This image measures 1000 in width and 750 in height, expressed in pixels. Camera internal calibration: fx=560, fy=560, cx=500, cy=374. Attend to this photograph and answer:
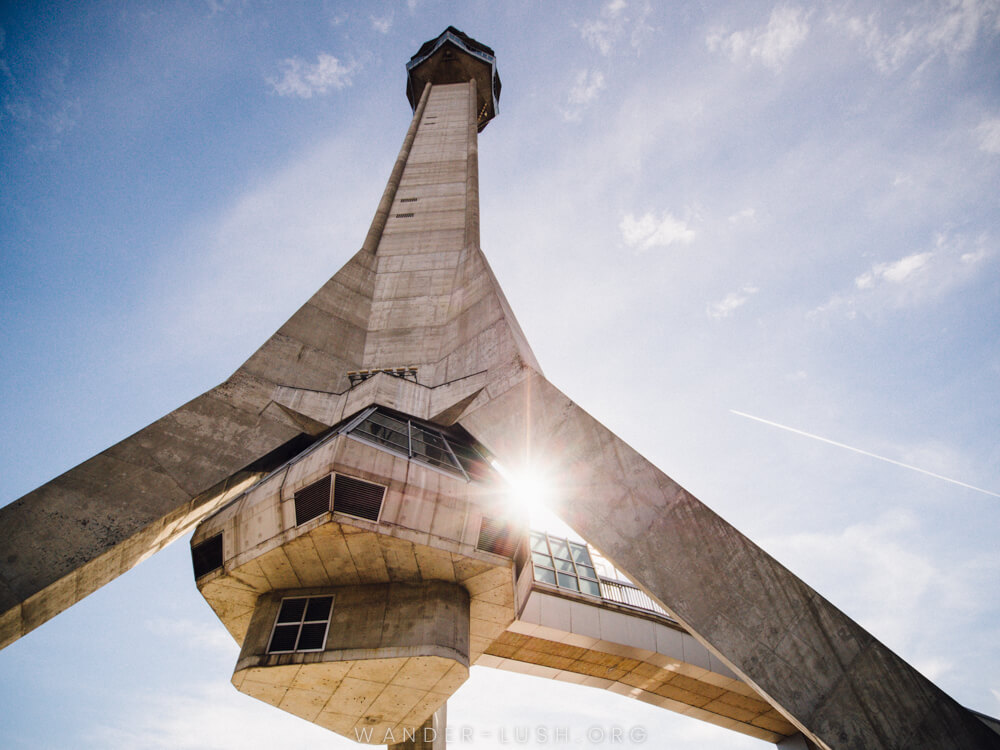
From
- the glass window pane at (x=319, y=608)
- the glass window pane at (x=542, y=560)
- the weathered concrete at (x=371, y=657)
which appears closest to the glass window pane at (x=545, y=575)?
the glass window pane at (x=542, y=560)

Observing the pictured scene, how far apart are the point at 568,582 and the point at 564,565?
0.74 metres

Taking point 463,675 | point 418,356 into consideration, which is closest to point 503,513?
point 463,675

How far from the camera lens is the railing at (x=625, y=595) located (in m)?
18.3

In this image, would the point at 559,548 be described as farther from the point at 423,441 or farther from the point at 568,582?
the point at 423,441

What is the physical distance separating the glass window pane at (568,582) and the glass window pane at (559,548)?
3.09 ft

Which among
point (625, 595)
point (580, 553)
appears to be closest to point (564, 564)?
point (580, 553)

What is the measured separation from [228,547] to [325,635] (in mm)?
2369

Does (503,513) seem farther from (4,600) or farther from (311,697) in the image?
(4,600)

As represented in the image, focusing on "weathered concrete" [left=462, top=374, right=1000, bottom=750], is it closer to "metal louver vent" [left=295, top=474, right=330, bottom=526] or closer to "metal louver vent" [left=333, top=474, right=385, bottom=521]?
"metal louver vent" [left=333, top=474, right=385, bottom=521]

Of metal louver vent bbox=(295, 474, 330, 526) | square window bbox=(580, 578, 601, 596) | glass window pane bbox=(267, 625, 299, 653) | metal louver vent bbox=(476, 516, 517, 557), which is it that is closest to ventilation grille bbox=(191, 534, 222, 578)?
glass window pane bbox=(267, 625, 299, 653)

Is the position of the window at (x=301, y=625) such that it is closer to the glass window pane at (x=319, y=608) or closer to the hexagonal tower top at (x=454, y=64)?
the glass window pane at (x=319, y=608)

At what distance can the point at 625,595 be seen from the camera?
1892cm

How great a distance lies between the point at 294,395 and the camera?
14.0 m

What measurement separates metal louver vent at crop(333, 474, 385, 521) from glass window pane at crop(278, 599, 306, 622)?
246 cm
